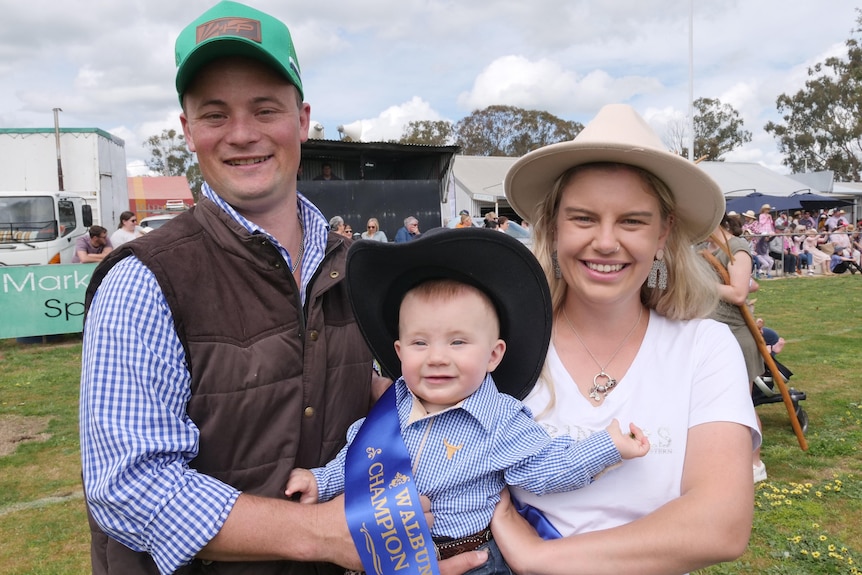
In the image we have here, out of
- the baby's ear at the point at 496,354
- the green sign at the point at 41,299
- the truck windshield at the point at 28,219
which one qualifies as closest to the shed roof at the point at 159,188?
the truck windshield at the point at 28,219

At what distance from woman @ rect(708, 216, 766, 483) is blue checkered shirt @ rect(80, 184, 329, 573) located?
437 centimetres

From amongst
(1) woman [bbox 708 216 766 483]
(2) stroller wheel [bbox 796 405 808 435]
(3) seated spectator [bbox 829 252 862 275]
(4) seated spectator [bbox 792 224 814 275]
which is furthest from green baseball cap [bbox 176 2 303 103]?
(3) seated spectator [bbox 829 252 862 275]

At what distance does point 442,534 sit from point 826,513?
151 inches

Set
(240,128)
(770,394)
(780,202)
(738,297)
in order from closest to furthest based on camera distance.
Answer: (240,128)
(738,297)
(770,394)
(780,202)

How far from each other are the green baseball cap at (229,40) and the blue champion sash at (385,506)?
40.5 inches

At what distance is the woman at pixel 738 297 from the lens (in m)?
4.95

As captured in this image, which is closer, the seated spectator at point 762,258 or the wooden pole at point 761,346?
the wooden pole at point 761,346

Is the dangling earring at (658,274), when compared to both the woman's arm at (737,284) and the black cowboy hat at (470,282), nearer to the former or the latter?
the black cowboy hat at (470,282)

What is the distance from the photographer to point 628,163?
75.1 inches

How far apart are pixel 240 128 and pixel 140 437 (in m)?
0.85

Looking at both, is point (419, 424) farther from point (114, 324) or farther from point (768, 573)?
point (768, 573)

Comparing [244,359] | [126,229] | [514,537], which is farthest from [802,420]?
[126,229]

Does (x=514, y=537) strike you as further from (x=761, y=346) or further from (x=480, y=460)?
(x=761, y=346)

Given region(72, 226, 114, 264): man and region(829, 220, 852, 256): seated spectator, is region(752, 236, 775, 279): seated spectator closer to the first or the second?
region(829, 220, 852, 256): seated spectator
